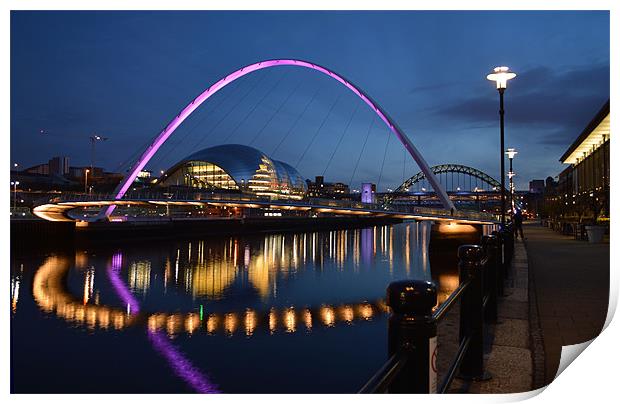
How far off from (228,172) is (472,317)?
100.0m

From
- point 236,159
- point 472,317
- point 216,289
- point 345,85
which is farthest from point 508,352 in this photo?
point 236,159

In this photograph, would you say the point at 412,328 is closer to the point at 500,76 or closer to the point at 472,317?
the point at 472,317

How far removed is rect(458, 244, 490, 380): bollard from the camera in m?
5.01

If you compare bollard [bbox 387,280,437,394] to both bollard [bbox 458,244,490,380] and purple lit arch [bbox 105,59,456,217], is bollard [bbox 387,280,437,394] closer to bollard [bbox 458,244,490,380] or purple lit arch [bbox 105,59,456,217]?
bollard [bbox 458,244,490,380]

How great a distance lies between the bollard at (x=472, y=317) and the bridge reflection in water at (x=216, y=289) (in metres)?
11.4

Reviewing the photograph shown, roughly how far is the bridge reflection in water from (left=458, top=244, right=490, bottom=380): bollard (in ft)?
37.4

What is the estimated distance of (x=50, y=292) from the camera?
22766 millimetres

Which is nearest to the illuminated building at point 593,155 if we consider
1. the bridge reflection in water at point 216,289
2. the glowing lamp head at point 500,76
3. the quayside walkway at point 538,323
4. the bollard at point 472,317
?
the bridge reflection in water at point 216,289

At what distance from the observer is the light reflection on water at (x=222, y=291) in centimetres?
1736

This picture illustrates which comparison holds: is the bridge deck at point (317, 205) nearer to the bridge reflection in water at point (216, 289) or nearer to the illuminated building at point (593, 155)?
the bridge reflection in water at point (216, 289)

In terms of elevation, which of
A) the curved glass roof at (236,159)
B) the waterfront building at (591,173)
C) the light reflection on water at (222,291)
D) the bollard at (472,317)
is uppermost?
the curved glass roof at (236,159)

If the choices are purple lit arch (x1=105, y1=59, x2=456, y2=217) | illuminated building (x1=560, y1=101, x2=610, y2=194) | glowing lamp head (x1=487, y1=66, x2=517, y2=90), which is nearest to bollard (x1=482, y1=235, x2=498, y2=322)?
glowing lamp head (x1=487, y1=66, x2=517, y2=90)

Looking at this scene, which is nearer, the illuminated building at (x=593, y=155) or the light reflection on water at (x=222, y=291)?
the light reflection on water at (x=222, y=291)
